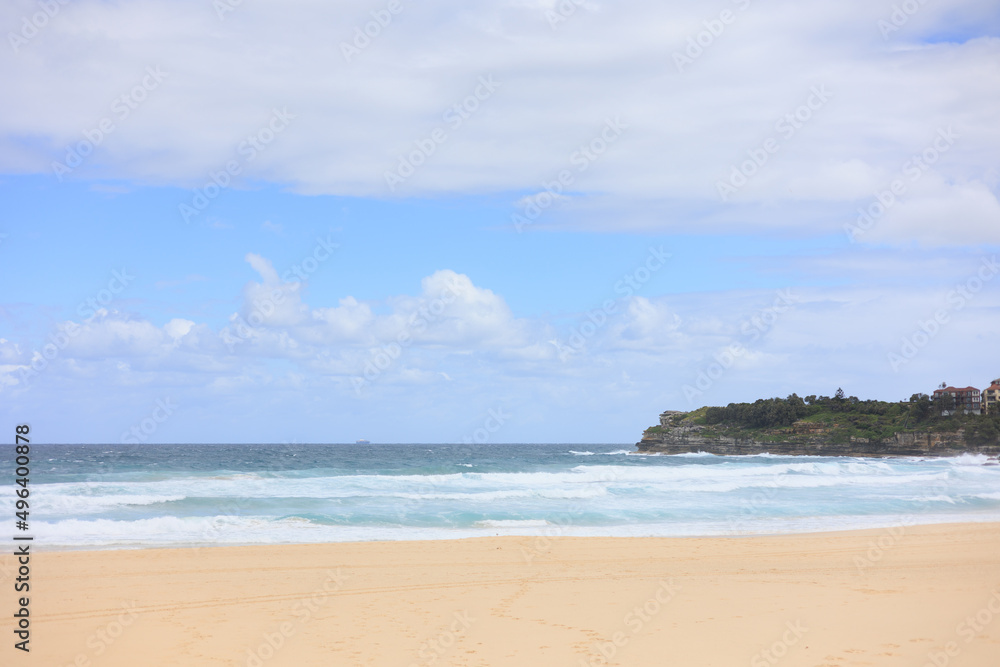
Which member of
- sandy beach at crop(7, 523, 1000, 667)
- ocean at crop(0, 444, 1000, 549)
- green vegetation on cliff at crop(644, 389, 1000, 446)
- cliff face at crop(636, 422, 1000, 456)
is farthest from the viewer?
green vegetation on cliff at crop(644, 389, 1000, 446)

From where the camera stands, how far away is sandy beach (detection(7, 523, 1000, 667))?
26.3 feet

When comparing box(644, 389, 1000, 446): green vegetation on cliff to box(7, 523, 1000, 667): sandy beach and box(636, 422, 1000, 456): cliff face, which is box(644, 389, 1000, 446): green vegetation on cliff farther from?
box(7, 523, 1000, 667): sandy beach

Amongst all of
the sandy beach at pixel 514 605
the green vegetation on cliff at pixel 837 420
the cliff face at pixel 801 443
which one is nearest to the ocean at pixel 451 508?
the sandy beach at pixel 514 605

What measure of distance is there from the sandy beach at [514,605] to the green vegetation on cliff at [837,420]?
223 feet

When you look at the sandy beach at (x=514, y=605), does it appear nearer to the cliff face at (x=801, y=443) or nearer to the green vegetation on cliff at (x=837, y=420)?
the cliff face at (x=801, y=443)

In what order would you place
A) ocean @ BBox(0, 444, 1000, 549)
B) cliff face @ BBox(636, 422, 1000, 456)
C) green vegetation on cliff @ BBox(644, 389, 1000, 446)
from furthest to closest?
green vegetation on cliff @ BBox(644, 389, 1000, 446), cliff face @ BBox(636, 422, 1000, 456), ocean @ BBox(0, 444, 1000, 549)

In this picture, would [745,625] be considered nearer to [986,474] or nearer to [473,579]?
[473,579]

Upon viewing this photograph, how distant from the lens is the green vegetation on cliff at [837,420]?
246 ft

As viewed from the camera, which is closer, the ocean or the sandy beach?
the sandy beach

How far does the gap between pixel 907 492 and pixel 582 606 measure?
82.4 ft

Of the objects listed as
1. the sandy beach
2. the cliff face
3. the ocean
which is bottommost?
the cliff face

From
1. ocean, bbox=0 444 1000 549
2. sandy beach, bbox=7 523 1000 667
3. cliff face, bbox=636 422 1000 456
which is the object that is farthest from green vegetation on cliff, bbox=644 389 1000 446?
sandy beach, bbox=7 523 1000 667

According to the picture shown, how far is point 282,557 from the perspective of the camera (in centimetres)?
1422

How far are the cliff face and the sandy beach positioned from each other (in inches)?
2594
